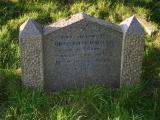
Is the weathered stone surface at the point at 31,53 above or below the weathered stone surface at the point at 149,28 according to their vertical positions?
below

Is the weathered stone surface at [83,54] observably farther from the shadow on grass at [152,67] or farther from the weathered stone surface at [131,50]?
the shadow on grass at [152,67]

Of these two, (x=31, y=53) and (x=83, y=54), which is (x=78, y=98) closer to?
(x=83, y=54)

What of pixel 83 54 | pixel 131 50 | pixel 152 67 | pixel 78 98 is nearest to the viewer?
pixel 78 98

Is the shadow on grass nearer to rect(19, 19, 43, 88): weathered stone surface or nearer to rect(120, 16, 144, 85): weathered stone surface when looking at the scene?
rect(120, 16, 144, 85): weathered stone surface

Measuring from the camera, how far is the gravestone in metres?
5.53

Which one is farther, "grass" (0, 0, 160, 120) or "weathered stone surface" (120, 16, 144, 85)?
"weathered stone surface" (120, 16, 144, 85)

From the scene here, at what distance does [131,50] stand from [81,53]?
0.70 m

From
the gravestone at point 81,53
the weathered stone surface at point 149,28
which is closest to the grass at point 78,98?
the weathered stone surface at point 149,28

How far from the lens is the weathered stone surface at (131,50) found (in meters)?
5.55

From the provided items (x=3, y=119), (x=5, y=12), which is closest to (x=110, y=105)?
(x=3, y=119)

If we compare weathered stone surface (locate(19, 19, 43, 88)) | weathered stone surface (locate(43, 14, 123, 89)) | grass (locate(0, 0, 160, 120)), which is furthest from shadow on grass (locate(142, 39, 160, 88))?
weathered stone surface (locate(19, 19, 43, 88))

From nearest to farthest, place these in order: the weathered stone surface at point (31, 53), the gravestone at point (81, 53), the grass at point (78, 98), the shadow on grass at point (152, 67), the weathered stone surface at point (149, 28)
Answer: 1. the grass at point (78, 98)
2. the weathered stone surface at point (31, 53)
3. the gravestone at point (81, 53)
4. the shadow on grass at point (152, 67)
5. the weathered stone surface at point (149, 28)

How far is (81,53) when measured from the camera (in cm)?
577

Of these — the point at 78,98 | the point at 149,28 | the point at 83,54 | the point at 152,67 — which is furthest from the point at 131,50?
the point at 149,28
